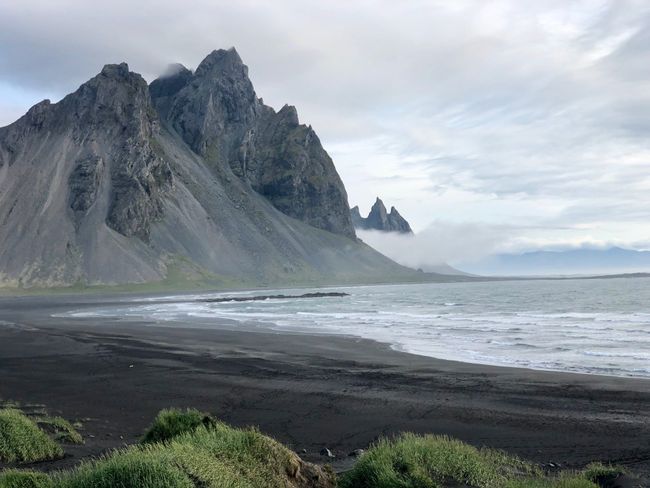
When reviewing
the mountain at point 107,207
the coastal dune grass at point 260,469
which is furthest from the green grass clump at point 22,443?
the mountain at point 107,207

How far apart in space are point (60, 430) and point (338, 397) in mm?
8207

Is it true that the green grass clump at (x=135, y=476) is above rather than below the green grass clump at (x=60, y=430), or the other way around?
above

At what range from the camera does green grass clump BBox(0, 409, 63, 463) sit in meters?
10.6

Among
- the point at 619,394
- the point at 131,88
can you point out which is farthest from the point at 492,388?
the point at 131,88

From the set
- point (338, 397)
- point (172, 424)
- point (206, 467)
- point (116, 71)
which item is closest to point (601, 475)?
point (206, 467)

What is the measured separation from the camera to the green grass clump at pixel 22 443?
34.8 ft

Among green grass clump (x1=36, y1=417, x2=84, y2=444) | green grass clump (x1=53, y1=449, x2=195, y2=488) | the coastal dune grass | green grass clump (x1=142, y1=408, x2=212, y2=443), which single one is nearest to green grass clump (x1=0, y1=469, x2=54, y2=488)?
the coastal dune grass

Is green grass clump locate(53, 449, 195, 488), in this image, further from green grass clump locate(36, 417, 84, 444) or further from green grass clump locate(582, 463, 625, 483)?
green grass clump locate(36, 417, 84, 444)

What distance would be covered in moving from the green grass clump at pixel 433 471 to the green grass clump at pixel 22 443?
6006 millimetres

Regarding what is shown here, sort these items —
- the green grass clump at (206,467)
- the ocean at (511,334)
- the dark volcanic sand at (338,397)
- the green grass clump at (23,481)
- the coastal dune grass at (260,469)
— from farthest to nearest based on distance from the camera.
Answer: the ocean at (511,334) < the dark volcanic sand at (338,397) < the green grass clump at (23,481) < the coastal dune grass at (260,469) < the green grass clump at (206,467)

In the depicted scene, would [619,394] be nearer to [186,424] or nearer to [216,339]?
[186,424]

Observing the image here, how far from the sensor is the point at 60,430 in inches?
512

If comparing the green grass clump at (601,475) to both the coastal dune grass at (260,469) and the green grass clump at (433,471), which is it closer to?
the coastal dune grass at (260,469)

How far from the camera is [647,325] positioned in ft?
139
